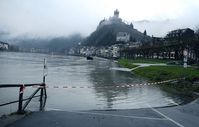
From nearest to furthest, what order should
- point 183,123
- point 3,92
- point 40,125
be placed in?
point 40,125, point 183,123, point 3,92

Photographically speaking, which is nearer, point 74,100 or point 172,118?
point 172,118

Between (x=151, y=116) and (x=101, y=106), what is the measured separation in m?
7.36

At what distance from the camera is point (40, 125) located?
1205 centimetres

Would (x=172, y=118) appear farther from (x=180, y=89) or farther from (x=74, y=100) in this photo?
(x=180, y=89)

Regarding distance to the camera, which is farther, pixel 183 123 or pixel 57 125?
pixel 183 123

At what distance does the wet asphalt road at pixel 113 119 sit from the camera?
12.7 m

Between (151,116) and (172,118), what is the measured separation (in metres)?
0.93

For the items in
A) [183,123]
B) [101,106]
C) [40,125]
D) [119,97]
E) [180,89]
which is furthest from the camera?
[180,89]

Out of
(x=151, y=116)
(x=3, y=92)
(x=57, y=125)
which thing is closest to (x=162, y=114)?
(x=151, y=116)

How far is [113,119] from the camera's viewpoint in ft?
46.5

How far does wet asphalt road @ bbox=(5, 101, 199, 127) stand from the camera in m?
12.7

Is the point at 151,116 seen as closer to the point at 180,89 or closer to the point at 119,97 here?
the point at 119,97

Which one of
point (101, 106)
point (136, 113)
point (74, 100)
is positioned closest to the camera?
point (136, 113)

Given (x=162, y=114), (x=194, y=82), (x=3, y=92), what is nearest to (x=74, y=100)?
(x=3, y=92)
